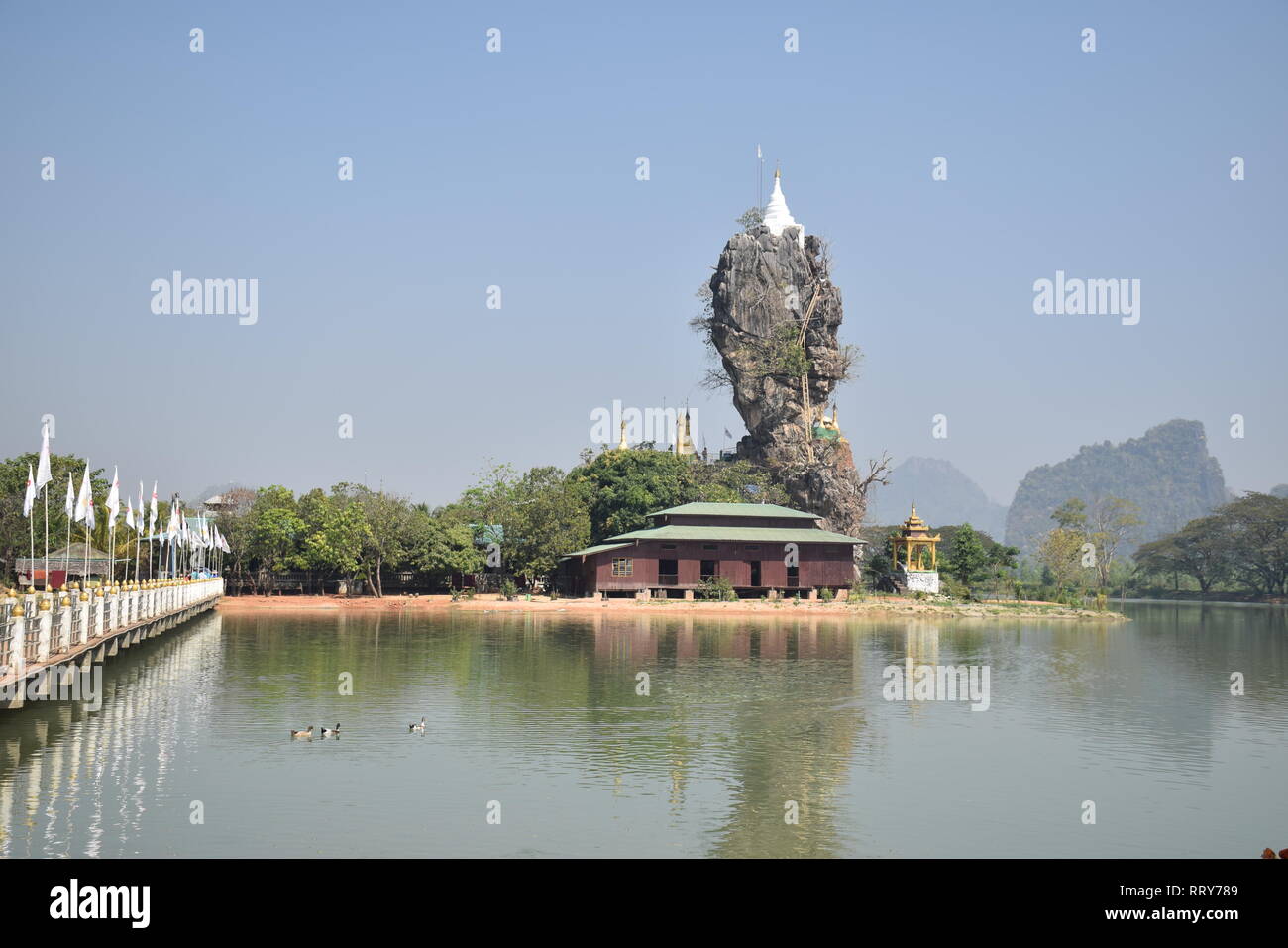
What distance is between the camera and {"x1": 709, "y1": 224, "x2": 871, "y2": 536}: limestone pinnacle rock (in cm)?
9981

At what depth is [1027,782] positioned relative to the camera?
74.4 feet

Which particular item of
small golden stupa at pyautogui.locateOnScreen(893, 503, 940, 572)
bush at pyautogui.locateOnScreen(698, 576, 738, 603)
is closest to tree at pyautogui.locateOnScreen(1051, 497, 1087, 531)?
small golden stupa at pyautogui.locateOnScreen(893, 503, 940, 572)

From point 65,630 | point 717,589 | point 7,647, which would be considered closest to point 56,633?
point 65,630

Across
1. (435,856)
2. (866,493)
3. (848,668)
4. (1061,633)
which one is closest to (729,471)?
(866,493)

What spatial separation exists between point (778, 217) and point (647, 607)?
50.1 metres

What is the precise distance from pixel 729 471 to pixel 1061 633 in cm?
3694

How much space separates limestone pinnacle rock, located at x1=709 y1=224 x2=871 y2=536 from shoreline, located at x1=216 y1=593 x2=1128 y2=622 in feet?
78.0

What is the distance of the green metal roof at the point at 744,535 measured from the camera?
7575 centimetres

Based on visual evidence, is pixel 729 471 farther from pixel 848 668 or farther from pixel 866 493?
pixel 848 668

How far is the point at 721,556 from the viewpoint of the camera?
7681cm

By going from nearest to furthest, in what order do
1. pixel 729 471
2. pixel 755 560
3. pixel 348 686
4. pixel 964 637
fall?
pixel 348 686, pixel 964 637, pixel 755 560, pixel 729 471

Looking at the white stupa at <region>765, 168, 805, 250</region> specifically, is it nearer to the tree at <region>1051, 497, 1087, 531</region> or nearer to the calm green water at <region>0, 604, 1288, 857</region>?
the tree at <region>1051, 497, 1087, 531</region>

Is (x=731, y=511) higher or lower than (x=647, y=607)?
higher

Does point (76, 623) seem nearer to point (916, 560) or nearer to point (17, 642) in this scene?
point (17, 642)
